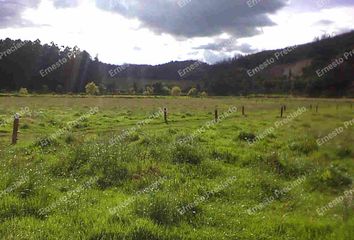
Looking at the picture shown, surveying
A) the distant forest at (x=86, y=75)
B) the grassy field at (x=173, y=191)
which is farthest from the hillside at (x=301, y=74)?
the grassy field at (x=173, y=191)

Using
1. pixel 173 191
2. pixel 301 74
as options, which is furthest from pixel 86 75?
pixel 173 191

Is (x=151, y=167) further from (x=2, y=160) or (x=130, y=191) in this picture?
(x=2, y=160)

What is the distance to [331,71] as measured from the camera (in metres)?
117

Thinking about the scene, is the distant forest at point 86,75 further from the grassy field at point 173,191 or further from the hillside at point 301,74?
the grassy field at point 173,191

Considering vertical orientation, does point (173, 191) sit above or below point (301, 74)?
below

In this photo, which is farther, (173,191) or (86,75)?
(86,75)

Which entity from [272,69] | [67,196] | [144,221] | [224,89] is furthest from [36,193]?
[272,69]

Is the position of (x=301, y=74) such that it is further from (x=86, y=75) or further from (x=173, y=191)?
(x=173, y=191)

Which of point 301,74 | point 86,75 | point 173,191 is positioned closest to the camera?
point 173,191

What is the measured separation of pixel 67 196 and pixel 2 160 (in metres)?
4.16

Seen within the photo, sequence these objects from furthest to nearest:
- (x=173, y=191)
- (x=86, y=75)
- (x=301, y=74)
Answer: (x=301, y=74) → (x=86, y=75) → (x=173, y=191)

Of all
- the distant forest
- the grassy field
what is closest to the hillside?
the distant forest

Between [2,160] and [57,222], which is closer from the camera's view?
[57,222]

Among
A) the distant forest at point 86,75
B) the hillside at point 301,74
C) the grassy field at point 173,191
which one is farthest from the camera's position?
the hillside at point 301,74
